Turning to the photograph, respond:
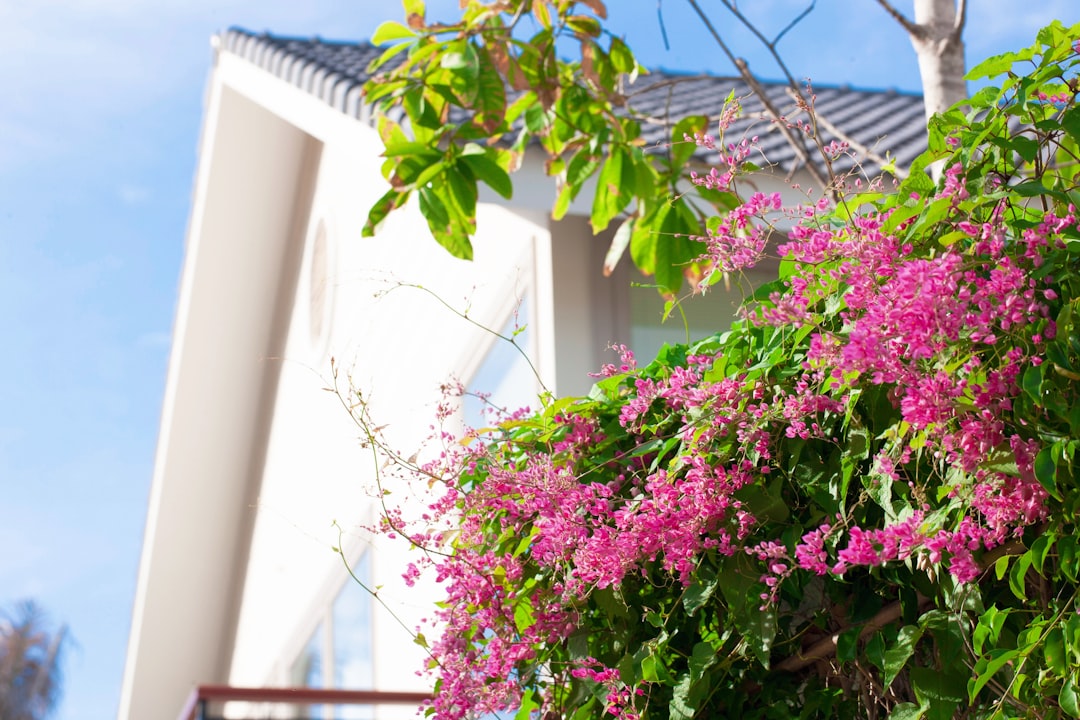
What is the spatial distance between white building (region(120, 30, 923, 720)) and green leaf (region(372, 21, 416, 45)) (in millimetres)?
1421

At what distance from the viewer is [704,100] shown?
7.14 meters

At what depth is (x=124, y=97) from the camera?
6706 cm

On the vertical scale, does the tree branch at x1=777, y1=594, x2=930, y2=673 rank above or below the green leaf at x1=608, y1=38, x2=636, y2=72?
below

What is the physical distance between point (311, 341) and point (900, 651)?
794 cm

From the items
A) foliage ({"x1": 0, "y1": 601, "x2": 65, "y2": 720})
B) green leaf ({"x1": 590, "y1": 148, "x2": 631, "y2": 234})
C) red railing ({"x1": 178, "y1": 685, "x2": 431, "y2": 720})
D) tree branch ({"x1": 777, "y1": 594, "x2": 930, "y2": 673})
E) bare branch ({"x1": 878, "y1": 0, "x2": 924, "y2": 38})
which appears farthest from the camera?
foliage ({"x1": 0, "y1": 601, "x2": 65, "y2": 720})

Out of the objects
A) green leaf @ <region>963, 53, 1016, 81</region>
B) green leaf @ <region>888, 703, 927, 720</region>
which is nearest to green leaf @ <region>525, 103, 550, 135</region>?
green leaf @ <region>963, 53, 1016, 81</region>

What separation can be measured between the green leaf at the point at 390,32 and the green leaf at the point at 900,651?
1.80 metres

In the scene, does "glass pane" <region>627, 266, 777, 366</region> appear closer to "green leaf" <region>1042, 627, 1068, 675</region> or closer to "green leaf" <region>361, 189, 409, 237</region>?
"green leaf" <region>361, 189, 409, 237</region>

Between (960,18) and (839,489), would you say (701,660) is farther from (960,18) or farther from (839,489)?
(960,18)

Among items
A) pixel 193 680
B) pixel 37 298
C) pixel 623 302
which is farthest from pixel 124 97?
pixel 623 302

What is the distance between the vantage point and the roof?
525cm

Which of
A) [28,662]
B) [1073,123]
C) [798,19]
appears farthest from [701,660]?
[28,662]

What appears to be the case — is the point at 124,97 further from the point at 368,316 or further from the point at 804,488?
the point at 804,488

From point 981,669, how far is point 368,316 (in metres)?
6.22
